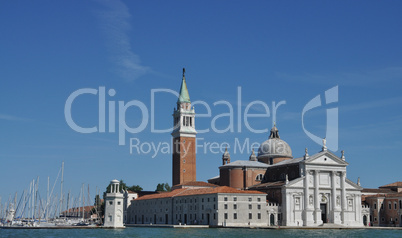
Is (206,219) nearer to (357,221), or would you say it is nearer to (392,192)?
(357,221)

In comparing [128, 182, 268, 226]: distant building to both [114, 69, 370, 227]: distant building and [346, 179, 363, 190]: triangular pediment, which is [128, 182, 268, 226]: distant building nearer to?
[114, 69, 370, 227]: distant building

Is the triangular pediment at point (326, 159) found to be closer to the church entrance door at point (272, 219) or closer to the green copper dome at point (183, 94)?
the church entrance door at point (272, 219)

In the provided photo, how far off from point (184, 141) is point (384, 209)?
30.2m

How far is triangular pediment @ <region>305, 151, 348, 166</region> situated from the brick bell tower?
2076 cm

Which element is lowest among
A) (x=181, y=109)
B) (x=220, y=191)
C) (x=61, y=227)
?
(x=61, y=227)

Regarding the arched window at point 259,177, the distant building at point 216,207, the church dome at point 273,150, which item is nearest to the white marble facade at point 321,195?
the distant building at point 216,207

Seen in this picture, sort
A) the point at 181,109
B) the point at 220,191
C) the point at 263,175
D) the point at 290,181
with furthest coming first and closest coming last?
the point at 181,109
the point at 263,175
the point at 290,181
the point at 220,191

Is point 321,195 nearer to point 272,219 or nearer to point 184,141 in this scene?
point 272,219

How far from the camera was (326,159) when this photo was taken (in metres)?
→ 75.7

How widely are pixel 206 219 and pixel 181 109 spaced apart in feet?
78.9

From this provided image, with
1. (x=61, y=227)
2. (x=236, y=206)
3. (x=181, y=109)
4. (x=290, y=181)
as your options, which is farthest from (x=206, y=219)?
(x=181, y=109)

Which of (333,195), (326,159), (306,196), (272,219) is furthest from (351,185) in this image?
(272,219)

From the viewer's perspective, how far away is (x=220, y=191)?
69.1 meters

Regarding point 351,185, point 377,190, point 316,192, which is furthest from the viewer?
point 377,190
